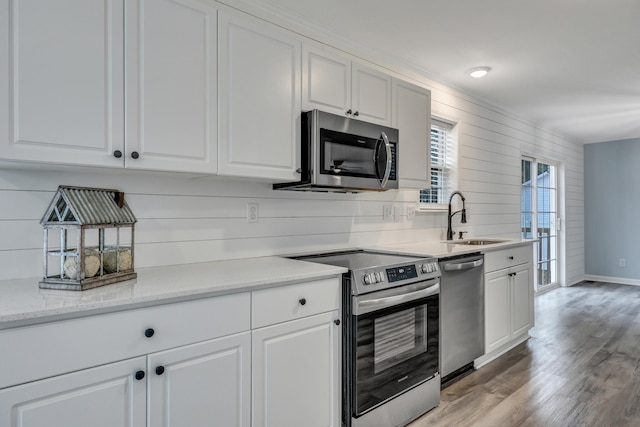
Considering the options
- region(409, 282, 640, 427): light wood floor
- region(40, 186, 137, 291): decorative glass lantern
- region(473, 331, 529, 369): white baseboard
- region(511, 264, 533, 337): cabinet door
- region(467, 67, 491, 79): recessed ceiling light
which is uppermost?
region(467, 67, 491, 79): recessed ceiling light

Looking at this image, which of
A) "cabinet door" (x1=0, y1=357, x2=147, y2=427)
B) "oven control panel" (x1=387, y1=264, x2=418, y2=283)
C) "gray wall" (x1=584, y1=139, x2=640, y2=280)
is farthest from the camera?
"gray wall" (x1=584, y1=139, x2=640, y2=280)

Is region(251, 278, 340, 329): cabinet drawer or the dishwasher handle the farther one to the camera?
the dishwasher handle

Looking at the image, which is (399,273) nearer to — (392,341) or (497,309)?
(392,341)

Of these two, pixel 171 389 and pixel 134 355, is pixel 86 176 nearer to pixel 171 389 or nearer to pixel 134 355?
pixel 134 355

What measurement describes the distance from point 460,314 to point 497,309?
64 centimetres

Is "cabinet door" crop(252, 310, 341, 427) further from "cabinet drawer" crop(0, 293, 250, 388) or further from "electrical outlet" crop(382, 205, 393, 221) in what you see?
"electrical outlet" crop(382, 205, 393, 221)

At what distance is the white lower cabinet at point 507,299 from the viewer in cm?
316

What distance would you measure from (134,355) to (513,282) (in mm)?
3181

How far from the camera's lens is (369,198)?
3.14 metres

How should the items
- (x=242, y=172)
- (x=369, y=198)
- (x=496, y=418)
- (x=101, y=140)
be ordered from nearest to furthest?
(x=101, y=140), (x=242, y=172), (x=496, y=418), (x=369, y=198)

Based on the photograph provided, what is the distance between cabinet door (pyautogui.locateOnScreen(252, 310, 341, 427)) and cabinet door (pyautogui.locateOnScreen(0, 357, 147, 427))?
49 centimetres

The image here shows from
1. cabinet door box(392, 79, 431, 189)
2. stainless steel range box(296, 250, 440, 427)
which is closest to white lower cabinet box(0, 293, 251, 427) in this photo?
stainless steel range box(296, 250, 440, 427)

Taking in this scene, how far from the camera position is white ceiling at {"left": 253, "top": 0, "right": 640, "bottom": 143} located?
249cm

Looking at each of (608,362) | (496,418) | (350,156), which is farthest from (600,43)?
(496,418)
